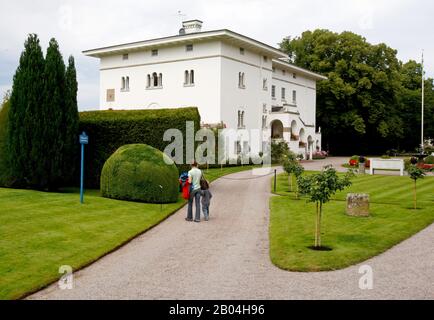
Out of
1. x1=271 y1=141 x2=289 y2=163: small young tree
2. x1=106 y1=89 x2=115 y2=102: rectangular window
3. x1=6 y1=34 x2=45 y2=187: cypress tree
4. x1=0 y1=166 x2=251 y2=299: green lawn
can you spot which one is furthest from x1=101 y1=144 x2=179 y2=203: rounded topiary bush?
x1=106 y1=89 x2=115 y2=102: rectangular window

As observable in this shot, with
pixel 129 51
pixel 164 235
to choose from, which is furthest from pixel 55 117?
pixel 129 51

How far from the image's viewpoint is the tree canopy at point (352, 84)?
59.1 metres

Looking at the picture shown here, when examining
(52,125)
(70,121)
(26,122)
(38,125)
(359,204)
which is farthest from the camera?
(70,121)

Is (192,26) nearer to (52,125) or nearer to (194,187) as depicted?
(52,125)

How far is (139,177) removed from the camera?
61.5 feet

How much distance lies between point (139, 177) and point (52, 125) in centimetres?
544

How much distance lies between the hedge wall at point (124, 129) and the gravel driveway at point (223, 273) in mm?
8574

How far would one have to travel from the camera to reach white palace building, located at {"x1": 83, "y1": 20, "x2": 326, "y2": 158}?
137 feet

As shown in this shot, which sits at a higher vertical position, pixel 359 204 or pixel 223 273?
pixel 359 204

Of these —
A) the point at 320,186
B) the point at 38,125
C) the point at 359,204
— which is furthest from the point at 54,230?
the point at 359,204
